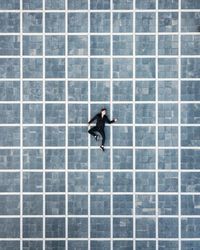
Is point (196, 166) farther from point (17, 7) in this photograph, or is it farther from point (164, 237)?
point (17, 7)

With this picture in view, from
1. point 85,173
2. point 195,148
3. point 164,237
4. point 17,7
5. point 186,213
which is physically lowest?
point 164,237

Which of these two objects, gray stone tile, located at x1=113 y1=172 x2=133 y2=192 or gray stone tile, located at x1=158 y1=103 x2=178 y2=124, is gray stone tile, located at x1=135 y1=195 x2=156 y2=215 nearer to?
gray stone tile, located at x1=113 y1=172 x2=133 y2=192

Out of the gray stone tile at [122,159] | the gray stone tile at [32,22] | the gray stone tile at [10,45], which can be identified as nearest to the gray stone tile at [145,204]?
the gray stone tile at [122,159]

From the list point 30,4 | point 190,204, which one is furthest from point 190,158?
point 30,4

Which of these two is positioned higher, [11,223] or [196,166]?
[196,166]

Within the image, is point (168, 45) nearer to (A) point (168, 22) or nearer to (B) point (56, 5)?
(A) point (168, 22)

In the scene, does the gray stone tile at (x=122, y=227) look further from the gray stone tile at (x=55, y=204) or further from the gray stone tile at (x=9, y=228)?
the gray stone tile at (x=9, y=228)

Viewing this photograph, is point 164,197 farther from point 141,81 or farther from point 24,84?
point 24,84

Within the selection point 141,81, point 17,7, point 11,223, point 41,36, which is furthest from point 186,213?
point 17,7
